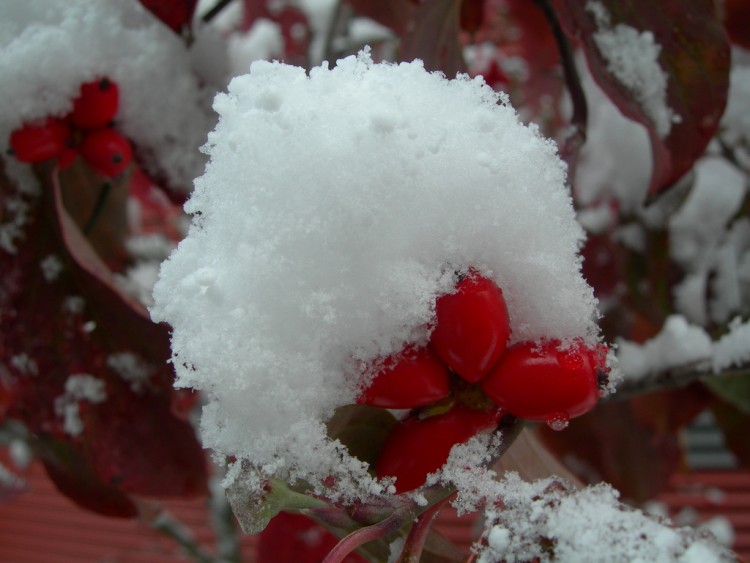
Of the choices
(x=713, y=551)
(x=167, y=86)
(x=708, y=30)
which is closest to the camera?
(x=713, y=551)

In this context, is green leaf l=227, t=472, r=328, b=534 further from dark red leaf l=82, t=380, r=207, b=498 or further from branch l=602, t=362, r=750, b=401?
branch l=602, t=362, r=750, b=401

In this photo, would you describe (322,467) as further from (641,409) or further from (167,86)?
(641,409)

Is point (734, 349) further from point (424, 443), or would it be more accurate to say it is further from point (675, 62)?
point (424, 443)

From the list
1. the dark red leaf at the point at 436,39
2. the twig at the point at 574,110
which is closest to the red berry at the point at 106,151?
the dark red leaf at the point at 436,39

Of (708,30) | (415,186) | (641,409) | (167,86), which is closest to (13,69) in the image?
(167,86)

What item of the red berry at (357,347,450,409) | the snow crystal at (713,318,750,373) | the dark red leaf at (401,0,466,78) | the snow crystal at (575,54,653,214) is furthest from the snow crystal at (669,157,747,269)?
the red berry at (357,347,450,409)

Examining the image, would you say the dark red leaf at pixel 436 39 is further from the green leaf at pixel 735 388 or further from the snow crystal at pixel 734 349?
the green leaf at pixel 735 388
